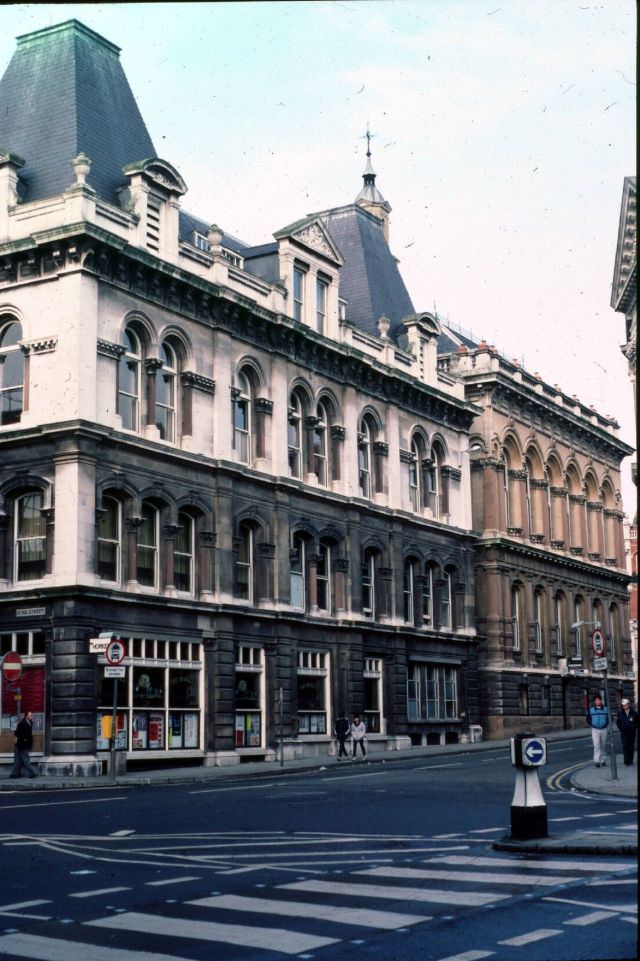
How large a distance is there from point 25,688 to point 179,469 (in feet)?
27.4

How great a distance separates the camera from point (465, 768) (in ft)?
119

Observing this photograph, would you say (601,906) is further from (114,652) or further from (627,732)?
(627,732)

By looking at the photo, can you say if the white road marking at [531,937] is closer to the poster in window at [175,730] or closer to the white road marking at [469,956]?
the white road marking at [469,956]

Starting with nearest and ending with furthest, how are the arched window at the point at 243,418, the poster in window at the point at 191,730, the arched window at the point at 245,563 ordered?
the poster in window at the point at 191,730 → the arched window at the point at 245,563 → the arched window at the point at 243,418

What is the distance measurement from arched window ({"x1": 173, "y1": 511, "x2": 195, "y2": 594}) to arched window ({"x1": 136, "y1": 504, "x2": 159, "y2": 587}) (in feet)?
2.64

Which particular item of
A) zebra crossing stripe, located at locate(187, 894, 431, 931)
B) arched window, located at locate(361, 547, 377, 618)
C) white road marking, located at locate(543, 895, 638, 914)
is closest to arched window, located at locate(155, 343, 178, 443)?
arched window, located at locate(361, 547, 377, 618)

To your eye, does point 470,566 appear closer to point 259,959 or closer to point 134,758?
point 134,758

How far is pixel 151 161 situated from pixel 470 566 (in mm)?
26170

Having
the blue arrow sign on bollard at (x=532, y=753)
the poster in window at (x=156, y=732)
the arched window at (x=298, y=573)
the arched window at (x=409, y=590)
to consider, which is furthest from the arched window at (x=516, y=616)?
the blue arrow sign on bollard at (x=532, y=753)

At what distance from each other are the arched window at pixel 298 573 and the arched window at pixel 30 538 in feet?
36.9

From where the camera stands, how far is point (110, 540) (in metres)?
39.3

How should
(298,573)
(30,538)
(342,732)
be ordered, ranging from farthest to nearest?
1. (298,573)
2. (342,732)
3. (30,538)

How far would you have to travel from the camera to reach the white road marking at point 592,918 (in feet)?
32.4

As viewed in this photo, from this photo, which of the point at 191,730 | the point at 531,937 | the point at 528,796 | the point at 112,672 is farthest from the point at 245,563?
the point at 531,937
